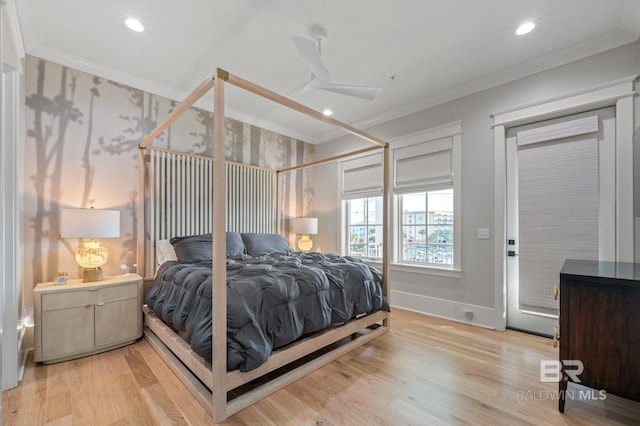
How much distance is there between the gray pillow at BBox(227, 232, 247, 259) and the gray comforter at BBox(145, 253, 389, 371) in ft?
1.93

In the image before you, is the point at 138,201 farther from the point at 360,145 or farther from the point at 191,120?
the point at 360,145

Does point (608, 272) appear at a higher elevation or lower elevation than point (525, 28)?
lower

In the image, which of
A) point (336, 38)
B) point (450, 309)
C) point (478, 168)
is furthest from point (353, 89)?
point (450, 309)

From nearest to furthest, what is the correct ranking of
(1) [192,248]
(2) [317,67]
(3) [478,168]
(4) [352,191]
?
(2) [317,67] < (1) [192,248] < (3) [478,168] < (4) [352,191]

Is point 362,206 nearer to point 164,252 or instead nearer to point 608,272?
point 164,252

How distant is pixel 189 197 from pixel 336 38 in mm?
2384

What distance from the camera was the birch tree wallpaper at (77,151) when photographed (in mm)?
2539

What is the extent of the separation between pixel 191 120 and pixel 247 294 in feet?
8.90

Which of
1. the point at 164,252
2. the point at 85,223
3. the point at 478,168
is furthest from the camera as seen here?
the point at 478,168

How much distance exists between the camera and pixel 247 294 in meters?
1.84

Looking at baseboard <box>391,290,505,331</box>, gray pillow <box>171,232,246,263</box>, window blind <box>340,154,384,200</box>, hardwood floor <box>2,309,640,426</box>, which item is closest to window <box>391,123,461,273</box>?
window blind <box>340,154,384,200</box>

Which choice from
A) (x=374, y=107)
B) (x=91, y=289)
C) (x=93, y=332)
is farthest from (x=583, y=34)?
(x=93, y=332)

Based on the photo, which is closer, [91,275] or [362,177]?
[91,275]

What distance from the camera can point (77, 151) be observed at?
9.05 ft
